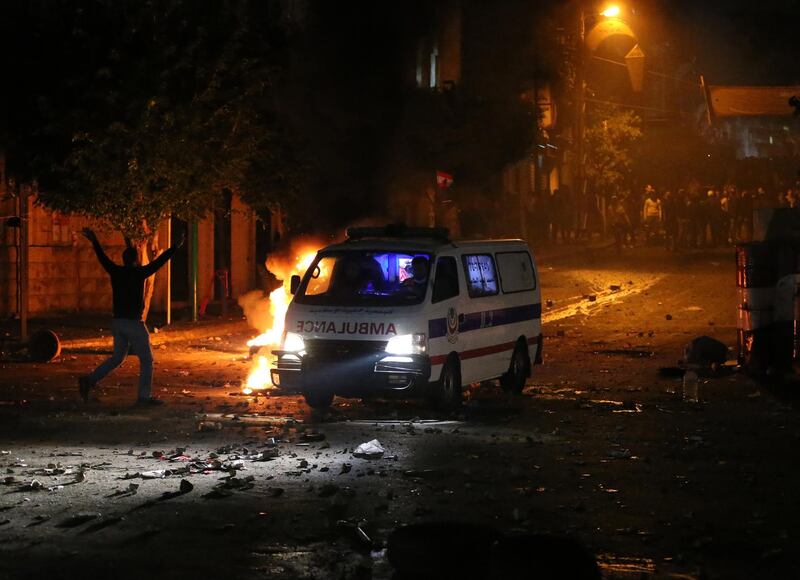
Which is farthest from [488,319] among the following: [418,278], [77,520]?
[77,520]

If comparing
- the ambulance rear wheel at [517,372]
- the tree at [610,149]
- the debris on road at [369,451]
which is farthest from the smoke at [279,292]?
the tree at [610,149]

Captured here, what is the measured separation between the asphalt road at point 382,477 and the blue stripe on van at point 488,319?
0.89 m

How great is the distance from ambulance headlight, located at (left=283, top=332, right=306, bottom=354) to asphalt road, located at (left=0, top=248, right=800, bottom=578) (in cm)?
71

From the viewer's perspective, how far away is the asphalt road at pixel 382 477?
7.25 m

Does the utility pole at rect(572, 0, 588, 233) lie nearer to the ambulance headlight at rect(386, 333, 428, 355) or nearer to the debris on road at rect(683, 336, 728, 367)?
the debris on road at rect(683, 336, 728, 367)

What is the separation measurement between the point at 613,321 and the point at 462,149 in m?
15.7

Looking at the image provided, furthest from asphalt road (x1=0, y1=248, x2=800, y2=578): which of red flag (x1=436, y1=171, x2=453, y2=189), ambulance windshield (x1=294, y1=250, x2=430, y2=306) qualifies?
red flag (x1=436, y1=171, x2=453, y2=189)

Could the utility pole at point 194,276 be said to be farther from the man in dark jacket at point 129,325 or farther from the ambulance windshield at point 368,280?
the ambulance windshield at point 368,280

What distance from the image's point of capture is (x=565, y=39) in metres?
56.6

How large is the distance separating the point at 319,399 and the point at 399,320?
1292 mm

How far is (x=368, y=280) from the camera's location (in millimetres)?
14383

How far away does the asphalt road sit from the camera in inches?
285

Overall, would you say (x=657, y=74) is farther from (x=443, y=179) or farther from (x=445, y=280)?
Answer: (x=445, y=280)

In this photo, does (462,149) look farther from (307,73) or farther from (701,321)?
(701,321)
